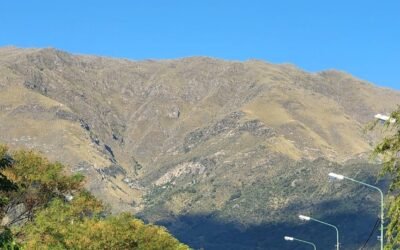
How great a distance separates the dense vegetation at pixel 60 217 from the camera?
5659cm

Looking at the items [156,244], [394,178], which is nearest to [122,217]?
[156,244]

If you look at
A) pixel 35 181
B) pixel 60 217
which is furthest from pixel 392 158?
pixel 35 181

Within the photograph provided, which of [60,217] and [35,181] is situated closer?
[60,217]

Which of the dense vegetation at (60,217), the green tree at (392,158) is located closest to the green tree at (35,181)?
the dense vegetation at (60,217)

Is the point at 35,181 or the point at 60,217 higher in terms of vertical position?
the point at 35,181

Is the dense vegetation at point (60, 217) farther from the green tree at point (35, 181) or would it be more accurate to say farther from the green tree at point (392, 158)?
the green tree at point (392, 158)

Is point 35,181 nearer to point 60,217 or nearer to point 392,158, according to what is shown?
point 60,217

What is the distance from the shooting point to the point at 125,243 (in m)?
61.9

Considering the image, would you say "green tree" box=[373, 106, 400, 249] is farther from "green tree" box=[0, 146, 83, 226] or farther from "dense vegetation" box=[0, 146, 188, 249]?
"green tree" box=[0, 146, 83, 226]

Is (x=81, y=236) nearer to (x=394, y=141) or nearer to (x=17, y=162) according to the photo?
(x=17, y=162)

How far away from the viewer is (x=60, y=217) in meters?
61.2

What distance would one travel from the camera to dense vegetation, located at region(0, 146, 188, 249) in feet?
186

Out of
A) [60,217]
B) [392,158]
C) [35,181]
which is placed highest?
[392,158]

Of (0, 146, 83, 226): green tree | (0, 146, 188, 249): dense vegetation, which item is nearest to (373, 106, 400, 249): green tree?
(0, 146, 188, 249): dense vegetation
